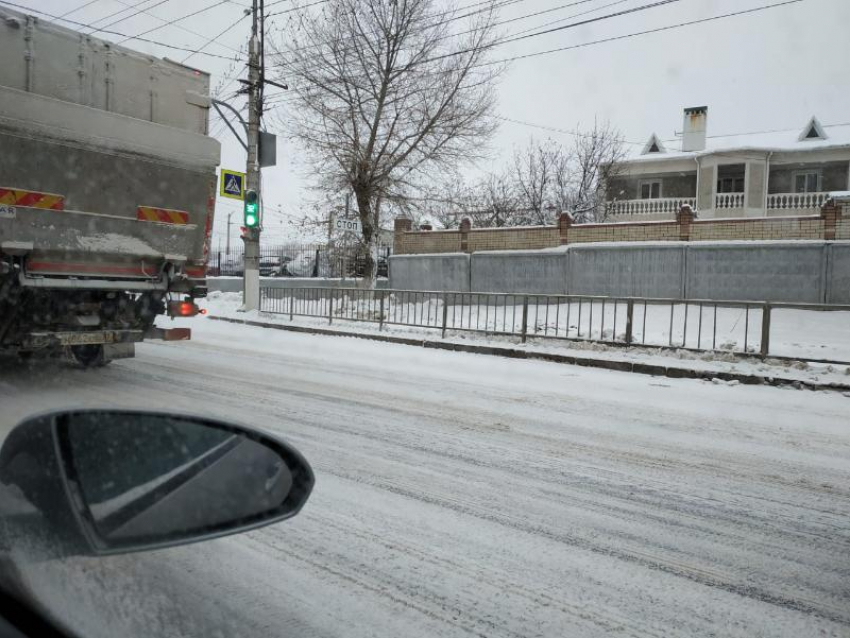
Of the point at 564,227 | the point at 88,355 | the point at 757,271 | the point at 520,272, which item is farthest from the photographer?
the point at 520,272

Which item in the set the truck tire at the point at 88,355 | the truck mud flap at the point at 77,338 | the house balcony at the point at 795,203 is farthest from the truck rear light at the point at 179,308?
the house balcony at the point at 795,203

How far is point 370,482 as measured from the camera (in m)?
4.12

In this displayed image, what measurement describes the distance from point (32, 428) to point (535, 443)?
4.33m

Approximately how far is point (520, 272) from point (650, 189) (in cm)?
1855

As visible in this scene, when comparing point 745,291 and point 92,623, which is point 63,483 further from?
point 745,291

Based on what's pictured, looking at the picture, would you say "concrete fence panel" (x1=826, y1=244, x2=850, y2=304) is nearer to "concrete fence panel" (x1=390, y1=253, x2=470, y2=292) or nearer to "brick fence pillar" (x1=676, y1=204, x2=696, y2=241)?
"brick fence pillar" (x1=676, y1=204, x2=696, y2=241)

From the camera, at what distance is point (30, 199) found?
6301 millimetres

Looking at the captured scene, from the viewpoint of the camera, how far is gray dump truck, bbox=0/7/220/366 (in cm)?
624

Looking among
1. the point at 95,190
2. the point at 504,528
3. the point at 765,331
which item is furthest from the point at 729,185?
the point at 504,528

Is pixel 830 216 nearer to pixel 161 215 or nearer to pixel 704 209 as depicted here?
pixel 704 209

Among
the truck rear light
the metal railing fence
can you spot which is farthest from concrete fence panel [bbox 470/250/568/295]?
the truck rear light

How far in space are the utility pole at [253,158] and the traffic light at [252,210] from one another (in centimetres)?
29

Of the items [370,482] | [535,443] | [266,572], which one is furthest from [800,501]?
[266,572]

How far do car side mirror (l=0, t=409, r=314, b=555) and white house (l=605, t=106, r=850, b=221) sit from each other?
3211 cm
